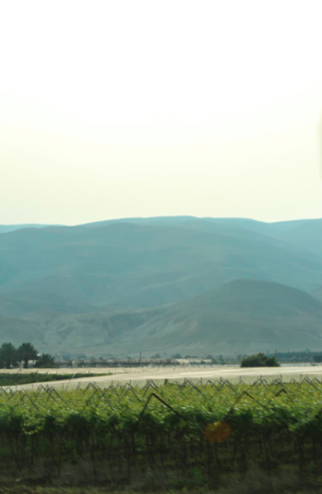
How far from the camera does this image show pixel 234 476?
2684cm

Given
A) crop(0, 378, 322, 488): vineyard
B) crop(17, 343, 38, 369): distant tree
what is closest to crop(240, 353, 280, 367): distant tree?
crop(17, 343, 38, 369): distant tree

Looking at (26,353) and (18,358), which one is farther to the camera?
(18,358)

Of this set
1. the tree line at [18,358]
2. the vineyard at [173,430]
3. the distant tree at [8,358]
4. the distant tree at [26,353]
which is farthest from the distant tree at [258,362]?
the vineyard at [173,430]

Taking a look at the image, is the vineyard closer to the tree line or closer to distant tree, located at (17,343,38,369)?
the tree line

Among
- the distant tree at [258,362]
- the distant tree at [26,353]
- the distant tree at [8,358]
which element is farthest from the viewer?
the distant tree at [26,353]

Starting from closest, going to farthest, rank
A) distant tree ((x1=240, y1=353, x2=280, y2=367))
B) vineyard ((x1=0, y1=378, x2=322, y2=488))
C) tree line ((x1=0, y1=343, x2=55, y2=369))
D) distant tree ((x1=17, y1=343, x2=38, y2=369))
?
vineyard ((x1=0, y1=378, x2=322, y2=488)) < distant tree ((x1=240, y1=353, x2=280, y2=367)) < tree line ((x1=0, y1=343, x2=55, y2=369)) < distant tree ((x1=17, y1=343, x2=38, y2=369))

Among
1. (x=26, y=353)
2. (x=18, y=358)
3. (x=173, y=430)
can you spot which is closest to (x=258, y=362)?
(x=26, y=353)

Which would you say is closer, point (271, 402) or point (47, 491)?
point (47, 491)

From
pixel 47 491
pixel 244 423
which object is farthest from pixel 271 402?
pixel 47 491

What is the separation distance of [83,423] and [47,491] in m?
3.66

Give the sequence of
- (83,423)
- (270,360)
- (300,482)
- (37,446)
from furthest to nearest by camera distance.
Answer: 1. (270,360)
2. (37,446)
3. (83,423)
4. (300,482)

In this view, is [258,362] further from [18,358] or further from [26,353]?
[18,358]

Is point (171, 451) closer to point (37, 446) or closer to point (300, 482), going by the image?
point (37, 446)

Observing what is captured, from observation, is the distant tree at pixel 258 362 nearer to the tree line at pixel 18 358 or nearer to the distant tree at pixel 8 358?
the tree line at pixel 18 358
